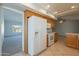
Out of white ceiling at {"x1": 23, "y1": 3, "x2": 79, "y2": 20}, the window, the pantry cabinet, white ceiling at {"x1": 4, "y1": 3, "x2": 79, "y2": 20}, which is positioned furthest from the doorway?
the pantry cabinet

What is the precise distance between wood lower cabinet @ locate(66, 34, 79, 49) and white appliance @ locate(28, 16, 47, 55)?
0.47m

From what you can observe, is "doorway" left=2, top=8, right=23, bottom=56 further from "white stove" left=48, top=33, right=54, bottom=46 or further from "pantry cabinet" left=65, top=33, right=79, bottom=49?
"pantry cabinet" left=65, top=33, right=79, bottom=49

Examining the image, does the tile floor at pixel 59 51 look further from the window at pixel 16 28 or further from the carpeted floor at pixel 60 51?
the window at pixel 16 28

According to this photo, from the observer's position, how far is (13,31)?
2.04 meters

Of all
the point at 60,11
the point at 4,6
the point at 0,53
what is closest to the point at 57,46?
the point at 60,11

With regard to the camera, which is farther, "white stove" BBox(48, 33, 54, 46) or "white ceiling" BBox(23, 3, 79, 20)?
"white stove" BBox(48, 33, 54, 46)

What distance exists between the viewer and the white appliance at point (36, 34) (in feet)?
6.76

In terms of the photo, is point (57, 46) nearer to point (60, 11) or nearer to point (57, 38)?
point (57, 38)

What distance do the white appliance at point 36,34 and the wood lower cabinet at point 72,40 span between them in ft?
1.54

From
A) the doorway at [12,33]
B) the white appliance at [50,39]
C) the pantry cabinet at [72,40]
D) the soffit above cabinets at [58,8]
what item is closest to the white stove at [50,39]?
the white appliance at [50,39]

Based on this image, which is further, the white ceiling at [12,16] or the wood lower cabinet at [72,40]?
the wood lower cabinet at [72,40]

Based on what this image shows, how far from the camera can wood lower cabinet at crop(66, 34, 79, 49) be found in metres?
2.11

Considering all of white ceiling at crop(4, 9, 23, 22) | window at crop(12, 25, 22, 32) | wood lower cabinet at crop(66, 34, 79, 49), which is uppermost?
white ceiling at crop(4, 9, 23, 22)

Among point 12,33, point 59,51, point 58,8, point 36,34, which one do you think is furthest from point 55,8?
point 12,33
